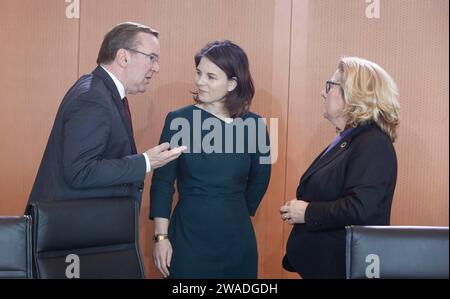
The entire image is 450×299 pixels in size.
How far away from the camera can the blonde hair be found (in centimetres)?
254

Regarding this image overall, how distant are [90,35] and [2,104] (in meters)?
0.70

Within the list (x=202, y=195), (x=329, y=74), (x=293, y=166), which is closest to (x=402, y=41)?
(x=329, y=74)

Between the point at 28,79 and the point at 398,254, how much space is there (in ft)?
9.35

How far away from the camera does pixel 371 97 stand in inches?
101

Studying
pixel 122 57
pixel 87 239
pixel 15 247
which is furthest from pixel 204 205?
pixel 15 247

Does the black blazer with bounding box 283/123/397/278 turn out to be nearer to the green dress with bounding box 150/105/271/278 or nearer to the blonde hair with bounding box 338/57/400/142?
the blonde hair with bounding box 338/57/400/142

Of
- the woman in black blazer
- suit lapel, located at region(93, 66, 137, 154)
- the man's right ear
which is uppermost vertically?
the man's right ear

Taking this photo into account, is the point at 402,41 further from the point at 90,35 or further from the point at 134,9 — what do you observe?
the point at 90,35

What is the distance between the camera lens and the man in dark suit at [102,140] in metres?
2.50

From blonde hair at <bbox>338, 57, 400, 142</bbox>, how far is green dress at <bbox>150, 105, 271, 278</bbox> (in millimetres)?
617

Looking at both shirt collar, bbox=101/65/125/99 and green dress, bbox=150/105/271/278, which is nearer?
shirt collar, bbox=101/65/125/99

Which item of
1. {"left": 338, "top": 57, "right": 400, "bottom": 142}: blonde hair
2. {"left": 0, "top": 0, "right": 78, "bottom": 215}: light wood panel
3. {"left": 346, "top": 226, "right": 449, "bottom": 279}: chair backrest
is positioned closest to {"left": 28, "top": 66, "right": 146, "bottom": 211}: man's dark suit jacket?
{"left": 338, "top": 57, "right": 400, "bottom": 142}: blonde hair

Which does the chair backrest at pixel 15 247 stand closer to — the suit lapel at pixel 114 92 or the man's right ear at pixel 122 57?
the suit lapel at pixel 114 92

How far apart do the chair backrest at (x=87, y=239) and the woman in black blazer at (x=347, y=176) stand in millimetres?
717
